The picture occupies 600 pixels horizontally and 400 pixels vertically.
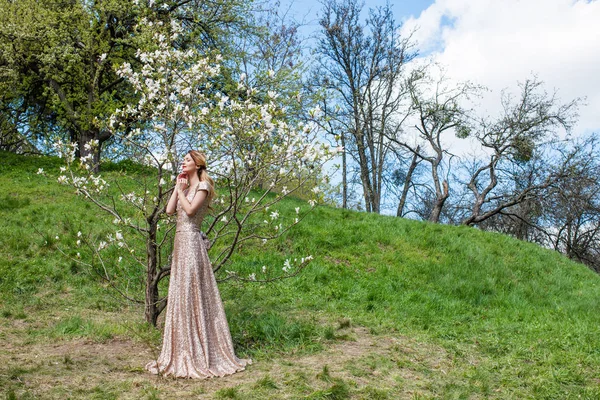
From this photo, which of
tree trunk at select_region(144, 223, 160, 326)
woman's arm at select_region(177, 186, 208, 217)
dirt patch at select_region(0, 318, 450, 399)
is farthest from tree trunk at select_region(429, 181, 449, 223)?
woman's arm at select_region(177, 186, 208, 217)

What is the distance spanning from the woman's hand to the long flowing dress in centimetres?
9

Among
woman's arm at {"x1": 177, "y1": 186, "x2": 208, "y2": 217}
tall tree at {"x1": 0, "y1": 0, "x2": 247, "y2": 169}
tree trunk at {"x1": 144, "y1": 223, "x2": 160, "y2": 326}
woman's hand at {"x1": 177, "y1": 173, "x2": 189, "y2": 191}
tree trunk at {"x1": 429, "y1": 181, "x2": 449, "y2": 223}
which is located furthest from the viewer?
tree trunk at {"x1": 429, "y1": 181, "x2": 449, "y2": 223}

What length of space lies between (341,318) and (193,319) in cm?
348

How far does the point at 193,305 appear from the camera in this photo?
6750mm

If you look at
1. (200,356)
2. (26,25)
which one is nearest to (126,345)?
(200,356)

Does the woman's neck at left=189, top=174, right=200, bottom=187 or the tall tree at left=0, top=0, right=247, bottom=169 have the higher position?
the tall tree at left=0, top=0, right=247, bottom=169

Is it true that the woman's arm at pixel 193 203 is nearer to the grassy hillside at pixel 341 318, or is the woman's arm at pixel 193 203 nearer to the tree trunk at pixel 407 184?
the grassy hillside at pixel 341 318

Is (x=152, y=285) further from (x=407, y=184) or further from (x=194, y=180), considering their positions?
(x=407, y=184)

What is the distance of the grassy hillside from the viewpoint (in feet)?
20.6

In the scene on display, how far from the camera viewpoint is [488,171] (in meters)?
25.6

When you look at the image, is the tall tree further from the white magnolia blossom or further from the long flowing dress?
the long flowing dress

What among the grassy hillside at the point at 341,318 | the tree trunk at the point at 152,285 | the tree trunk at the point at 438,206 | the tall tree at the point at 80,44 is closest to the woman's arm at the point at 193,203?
the tree trunk at the point at 152,285

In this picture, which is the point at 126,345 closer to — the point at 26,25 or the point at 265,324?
the point at 265,324

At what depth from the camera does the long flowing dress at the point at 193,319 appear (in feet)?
21.5
